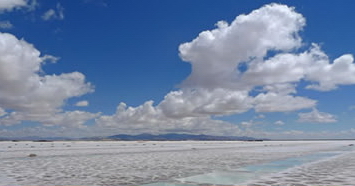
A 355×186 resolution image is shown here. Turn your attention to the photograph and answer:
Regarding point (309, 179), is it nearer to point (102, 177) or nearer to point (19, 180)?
point (102, 177)

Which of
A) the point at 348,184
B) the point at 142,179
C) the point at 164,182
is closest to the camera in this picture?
the point at 348,184

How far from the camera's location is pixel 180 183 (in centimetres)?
1459

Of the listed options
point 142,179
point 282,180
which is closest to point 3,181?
point 142,179

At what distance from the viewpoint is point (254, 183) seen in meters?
14.4

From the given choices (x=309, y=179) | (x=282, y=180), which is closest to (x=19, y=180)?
(x=282, y=180)

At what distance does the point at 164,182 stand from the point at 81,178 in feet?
14.0

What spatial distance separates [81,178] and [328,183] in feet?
37.2

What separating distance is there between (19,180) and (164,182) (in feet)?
22.0

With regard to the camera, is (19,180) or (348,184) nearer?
(348,184)

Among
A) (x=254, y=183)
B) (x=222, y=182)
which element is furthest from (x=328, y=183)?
(x=222, y=182)

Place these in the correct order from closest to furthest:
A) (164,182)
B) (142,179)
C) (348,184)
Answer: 1. (348,184)
2. (164,182)
3. (142,179)

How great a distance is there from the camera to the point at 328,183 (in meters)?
14.5

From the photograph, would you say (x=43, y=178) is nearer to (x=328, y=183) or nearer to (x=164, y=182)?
(x=164, y=182)

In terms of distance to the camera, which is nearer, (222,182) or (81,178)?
(222,182)
